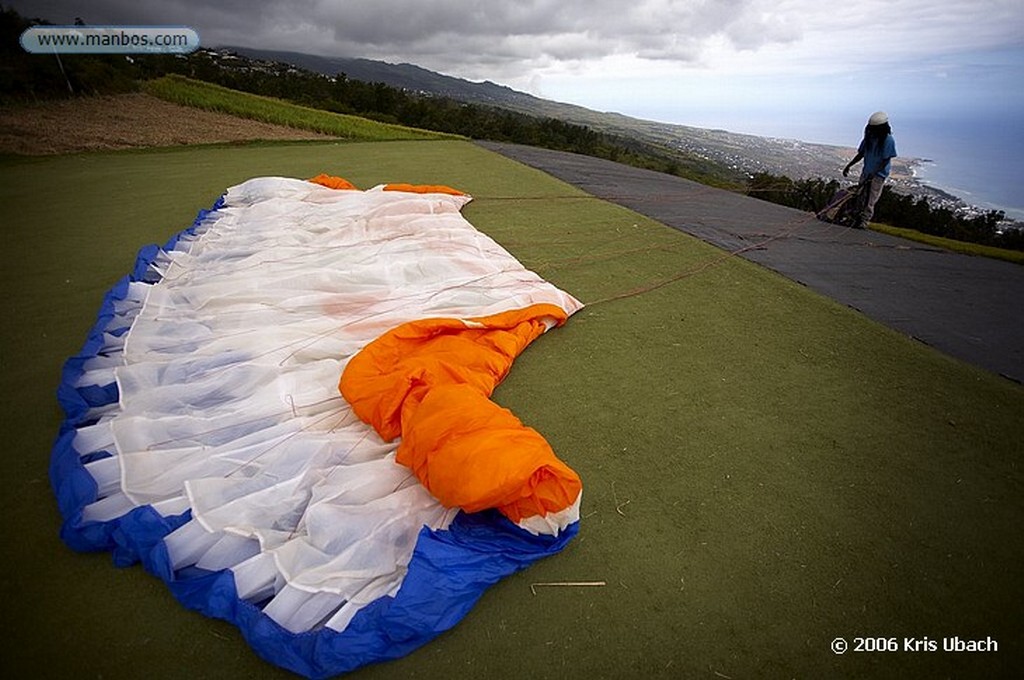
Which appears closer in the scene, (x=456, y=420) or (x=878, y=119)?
(x=456, y=420)

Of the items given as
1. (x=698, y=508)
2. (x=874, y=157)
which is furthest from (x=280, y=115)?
(x=698, y=508)

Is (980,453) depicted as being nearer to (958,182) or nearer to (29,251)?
(29,251)

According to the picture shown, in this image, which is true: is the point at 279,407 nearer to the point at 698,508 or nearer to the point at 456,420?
the point at 456,420

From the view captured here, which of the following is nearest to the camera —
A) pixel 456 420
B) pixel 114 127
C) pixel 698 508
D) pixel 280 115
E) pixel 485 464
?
pixel 485 464

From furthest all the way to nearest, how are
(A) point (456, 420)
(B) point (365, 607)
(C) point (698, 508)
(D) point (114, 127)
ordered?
(D) point (114, 127), (C) point (698, 508), (A) point (456, 420), (B) point (365, 607)

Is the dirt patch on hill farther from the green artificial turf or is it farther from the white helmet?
the white helmet

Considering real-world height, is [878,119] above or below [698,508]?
above

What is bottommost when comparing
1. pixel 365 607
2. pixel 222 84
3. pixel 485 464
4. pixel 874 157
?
pixel 365 607
